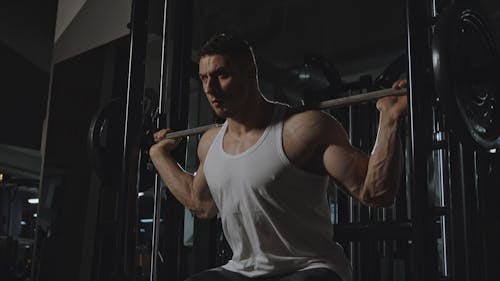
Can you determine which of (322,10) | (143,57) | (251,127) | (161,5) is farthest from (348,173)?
(161,5)

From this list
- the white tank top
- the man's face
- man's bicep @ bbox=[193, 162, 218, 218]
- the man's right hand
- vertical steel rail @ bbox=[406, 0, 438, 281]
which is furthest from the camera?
the man's right hand

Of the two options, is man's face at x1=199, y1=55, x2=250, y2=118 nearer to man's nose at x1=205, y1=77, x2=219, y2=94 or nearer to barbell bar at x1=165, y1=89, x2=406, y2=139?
man's nose at x1=205, y1=77, x2=219, y2=94

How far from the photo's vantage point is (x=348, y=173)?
1.60 m

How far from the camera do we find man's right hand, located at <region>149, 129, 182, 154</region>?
2.31m

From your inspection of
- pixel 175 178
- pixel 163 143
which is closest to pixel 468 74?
pixel 175 178

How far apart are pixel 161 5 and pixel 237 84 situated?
97.1 inches

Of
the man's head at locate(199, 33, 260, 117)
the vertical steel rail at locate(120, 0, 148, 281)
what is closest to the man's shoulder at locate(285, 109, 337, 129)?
the man's head at locate(199, 33, 260, 117)

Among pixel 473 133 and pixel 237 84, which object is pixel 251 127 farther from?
pixel 473 133

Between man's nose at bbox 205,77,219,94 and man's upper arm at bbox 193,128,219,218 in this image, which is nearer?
man's nose at bbox 205,77,219,94

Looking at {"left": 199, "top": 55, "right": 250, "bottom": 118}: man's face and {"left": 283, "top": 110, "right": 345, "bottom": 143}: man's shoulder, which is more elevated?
{"left": 199, "top": 55, "right": 250, "bottom": 118}: man's face

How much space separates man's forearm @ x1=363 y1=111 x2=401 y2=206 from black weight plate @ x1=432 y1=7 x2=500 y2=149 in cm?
18

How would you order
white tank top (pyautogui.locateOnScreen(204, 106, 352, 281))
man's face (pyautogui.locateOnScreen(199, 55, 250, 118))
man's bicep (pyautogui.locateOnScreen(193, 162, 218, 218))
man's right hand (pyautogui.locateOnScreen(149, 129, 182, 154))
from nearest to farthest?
1. white tank top (pyautogui.locateOnScreen(204, 106, 352, 281))
2. man's face (pyautogui.locateOnScreen(199, 55, 250, 118))
3. man's bicep (pyautogui.locateOnScreen(193, 162, 218, 218))
4. man's right hand (pyautogui.locateOnScreen(149, 129, 182, 154))

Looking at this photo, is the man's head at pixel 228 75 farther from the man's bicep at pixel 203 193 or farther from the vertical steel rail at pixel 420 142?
the vertical steel rail at pixel 420 142

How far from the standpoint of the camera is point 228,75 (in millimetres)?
1819
